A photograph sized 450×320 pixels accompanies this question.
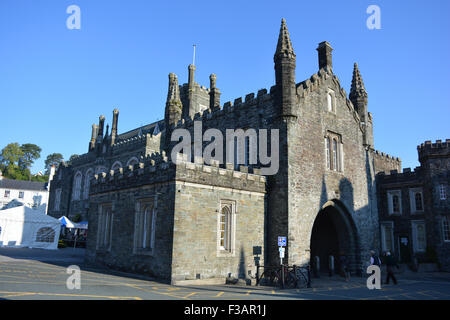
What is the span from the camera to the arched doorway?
23.5 meters

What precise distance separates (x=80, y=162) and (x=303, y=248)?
3591 cm

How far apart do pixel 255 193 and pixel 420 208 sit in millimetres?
20807

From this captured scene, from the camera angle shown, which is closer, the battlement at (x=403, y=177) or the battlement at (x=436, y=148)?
the battlement at (x=436, y=148)

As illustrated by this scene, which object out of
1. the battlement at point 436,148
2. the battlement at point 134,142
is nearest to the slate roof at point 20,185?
the battlement at point 134,142

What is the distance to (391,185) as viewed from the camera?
113 ft

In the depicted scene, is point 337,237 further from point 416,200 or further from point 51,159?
point 51,159

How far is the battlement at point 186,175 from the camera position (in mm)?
16828

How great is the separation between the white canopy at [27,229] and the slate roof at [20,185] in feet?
131

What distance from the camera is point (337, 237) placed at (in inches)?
960

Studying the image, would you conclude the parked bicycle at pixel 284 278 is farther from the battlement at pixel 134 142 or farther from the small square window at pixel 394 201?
the battlement at pixel 134 142

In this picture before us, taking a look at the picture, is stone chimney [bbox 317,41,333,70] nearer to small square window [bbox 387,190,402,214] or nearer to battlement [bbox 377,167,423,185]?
battlement [bbox 377,167,423,185]
